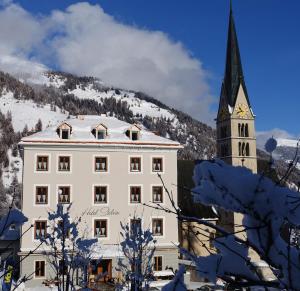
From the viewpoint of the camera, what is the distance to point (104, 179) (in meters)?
31.9

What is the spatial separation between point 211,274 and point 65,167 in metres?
30.0

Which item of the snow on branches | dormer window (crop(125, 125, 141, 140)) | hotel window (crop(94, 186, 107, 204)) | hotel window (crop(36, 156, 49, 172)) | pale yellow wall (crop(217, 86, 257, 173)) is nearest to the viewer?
the snow on branches

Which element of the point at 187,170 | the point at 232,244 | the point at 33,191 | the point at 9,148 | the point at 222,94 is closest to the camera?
the point at 232,244

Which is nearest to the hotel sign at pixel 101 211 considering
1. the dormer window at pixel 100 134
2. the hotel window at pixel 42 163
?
the hotel window at pixel 42 163

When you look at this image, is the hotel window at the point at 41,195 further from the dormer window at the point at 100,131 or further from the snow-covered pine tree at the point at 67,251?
the snow-covered pine tree at the point at 67,251

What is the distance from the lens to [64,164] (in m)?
31.2

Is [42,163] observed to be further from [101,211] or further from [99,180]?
[101,211]

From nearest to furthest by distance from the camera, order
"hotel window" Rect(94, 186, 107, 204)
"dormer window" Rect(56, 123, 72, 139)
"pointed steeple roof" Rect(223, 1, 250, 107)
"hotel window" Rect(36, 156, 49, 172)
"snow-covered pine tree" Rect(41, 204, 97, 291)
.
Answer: "snow-covered pine tree" Rect(41, 204, 97, 291) → "hotel window" Rect(36, 156, 49, 172) → "hotel window" Rect(94, 186, 107, 204) → "dormer window" Rect(56, 123, 72, 139) → "pointed steeple roof" Rect(223, 1, 250, 107)

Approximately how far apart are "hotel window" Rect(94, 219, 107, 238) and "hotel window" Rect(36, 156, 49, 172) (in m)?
5.30

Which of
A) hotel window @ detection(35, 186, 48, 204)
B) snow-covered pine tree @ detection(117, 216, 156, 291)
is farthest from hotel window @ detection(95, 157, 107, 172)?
snow-covered pine tree @ detection(117, 216, 156, 291)

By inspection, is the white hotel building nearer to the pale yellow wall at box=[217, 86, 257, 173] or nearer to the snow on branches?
the pale yellow wall at box=[217, 86, 257, 173]

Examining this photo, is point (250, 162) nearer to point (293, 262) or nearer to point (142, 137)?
point (142, 137)

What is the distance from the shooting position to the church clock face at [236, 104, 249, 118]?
50375mm

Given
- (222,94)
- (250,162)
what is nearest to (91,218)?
(250,162)
